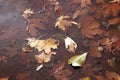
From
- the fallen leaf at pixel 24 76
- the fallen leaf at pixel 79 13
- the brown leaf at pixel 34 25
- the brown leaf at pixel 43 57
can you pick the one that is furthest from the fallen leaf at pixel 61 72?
the fallen leaf at pixel 79 13

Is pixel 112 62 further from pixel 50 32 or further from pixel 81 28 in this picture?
pixel 50 32

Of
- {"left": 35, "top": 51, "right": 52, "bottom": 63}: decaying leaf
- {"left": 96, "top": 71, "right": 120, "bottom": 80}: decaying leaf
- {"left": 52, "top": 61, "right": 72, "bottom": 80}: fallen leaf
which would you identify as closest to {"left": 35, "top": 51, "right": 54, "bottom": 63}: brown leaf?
{"left": 35, "top": 51, "right": 52, "bottom": 63}: decaying leaf

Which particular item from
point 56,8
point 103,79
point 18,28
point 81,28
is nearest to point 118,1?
point 81,28

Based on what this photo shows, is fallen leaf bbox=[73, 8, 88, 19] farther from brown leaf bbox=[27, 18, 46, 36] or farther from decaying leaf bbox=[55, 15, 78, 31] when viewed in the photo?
brown leaf bbox=[27, 18, 46, 36]

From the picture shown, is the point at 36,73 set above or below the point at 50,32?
→ below

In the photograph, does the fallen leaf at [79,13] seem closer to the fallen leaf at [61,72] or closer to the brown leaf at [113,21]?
the brown leaf at [113,21]
